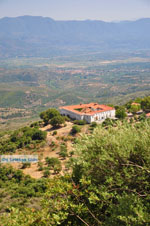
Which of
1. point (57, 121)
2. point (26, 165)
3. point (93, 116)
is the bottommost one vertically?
point (26, 165)

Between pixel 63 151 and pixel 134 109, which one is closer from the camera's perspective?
pixel 63 151

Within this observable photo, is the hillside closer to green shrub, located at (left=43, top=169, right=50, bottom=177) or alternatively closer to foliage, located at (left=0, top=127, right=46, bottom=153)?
green shrub, located at (left=43, top=169, right=50, bottom=177)

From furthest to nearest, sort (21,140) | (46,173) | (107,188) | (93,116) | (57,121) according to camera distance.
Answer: (93,116)
(57,121)
(21,140)
(46,173)
(107,188)

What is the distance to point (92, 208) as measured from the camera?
36.3 ft

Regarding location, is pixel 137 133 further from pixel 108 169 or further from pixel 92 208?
pixel 92 208

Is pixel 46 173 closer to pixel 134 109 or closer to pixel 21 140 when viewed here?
pixel 21 140

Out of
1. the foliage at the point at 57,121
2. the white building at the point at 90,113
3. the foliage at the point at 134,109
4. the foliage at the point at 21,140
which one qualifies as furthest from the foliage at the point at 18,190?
the foliage at the point at 134,109

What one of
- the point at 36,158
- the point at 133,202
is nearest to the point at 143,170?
the point at 133,202

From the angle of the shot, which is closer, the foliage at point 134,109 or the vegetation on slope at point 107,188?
the vegetation on slope at point 107,188

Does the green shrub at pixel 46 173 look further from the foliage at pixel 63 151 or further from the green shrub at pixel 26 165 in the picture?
the foliage at pixel 63 151

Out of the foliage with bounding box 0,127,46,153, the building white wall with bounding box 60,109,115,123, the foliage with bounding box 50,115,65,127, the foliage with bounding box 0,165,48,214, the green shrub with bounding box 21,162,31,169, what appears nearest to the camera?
the foliage with bounding box 0,165,48,214

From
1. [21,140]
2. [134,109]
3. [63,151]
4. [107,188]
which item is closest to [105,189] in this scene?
[107,188]

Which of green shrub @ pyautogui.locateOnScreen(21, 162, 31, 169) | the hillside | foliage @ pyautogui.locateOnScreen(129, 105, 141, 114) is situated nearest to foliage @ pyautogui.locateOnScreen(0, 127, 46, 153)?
green shrub @ pyautogui.locateOnScreen(21, 162, 31, 169)

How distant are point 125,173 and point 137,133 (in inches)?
88.7
